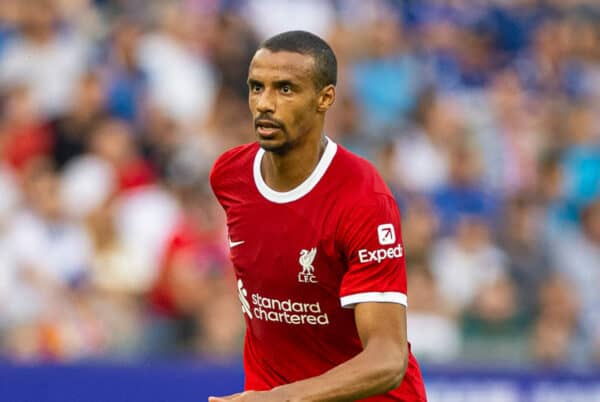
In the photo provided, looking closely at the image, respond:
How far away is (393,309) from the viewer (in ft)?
16.0

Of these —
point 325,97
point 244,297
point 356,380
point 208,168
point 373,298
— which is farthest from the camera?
point 208,168

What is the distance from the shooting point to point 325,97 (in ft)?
16.4

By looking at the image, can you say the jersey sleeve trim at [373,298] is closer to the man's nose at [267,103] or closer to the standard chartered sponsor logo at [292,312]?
the standard chartered sponsor logo at [292,312]

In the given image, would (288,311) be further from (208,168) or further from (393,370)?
(208,168)

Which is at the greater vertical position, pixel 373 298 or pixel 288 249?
pixel 288 249

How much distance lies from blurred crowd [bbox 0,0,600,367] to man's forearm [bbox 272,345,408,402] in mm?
4589

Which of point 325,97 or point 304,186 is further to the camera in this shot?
point 304,186

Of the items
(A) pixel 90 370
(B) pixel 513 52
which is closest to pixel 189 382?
(A) pixel 90 370

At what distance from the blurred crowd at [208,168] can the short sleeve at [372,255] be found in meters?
4.44

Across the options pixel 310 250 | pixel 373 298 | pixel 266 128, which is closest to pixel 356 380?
pixel 373 298

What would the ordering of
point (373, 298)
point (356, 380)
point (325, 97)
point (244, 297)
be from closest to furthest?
point (356, 380)
point (373, 298)
point (325, 97)
point (244, 297)

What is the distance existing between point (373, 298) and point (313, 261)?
33 cm

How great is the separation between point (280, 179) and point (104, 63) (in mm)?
6446

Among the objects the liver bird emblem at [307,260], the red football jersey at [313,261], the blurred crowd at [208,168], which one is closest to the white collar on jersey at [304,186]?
the red football jersey at [313,261]
